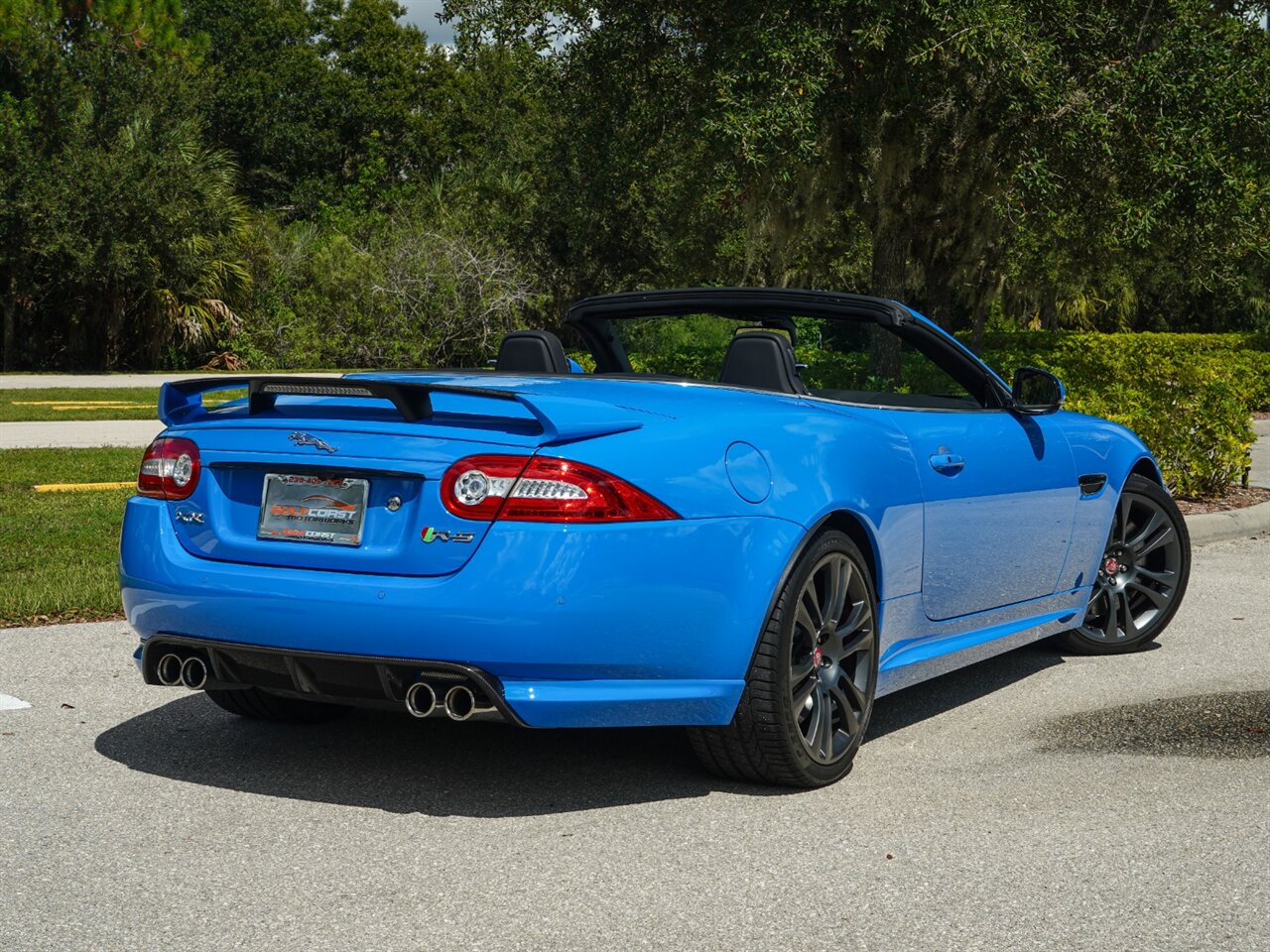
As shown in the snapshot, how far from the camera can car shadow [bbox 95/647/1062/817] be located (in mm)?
4727

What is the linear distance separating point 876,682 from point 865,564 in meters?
0.41

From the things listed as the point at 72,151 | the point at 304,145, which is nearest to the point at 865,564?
the point at 72,151

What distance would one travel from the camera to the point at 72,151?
35406 millimetres

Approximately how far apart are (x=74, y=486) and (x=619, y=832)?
30.8 feet

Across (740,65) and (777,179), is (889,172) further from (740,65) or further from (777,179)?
(740,65)

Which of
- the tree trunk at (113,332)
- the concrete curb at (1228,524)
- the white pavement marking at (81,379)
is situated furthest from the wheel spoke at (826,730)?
the tree trunk at (113,332)

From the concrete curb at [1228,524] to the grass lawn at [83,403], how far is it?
1141 centimetres

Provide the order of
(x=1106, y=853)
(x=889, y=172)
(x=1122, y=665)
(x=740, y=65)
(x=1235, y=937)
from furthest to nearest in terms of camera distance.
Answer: (x=889, y=172)
(x=740, y=65)
(x=1122, y=665)
(x=1106, y=853)
(x=1235, y=937)

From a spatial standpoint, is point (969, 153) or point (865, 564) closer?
point (865, 564)

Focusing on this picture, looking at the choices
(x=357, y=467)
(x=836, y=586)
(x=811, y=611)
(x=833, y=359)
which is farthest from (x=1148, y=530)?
(x=357, y=467)

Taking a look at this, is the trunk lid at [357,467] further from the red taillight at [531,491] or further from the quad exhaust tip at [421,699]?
the quad exhaust tip at [421,699]

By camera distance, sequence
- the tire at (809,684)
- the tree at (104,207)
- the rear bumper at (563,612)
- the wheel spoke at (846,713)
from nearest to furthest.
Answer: the rear bumper at (563,612)
the tire at (809,684)
the wheel spoke at (846,713)
the tree at (104,207)

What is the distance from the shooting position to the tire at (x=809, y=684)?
457 centimetres

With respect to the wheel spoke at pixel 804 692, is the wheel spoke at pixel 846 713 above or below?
below
